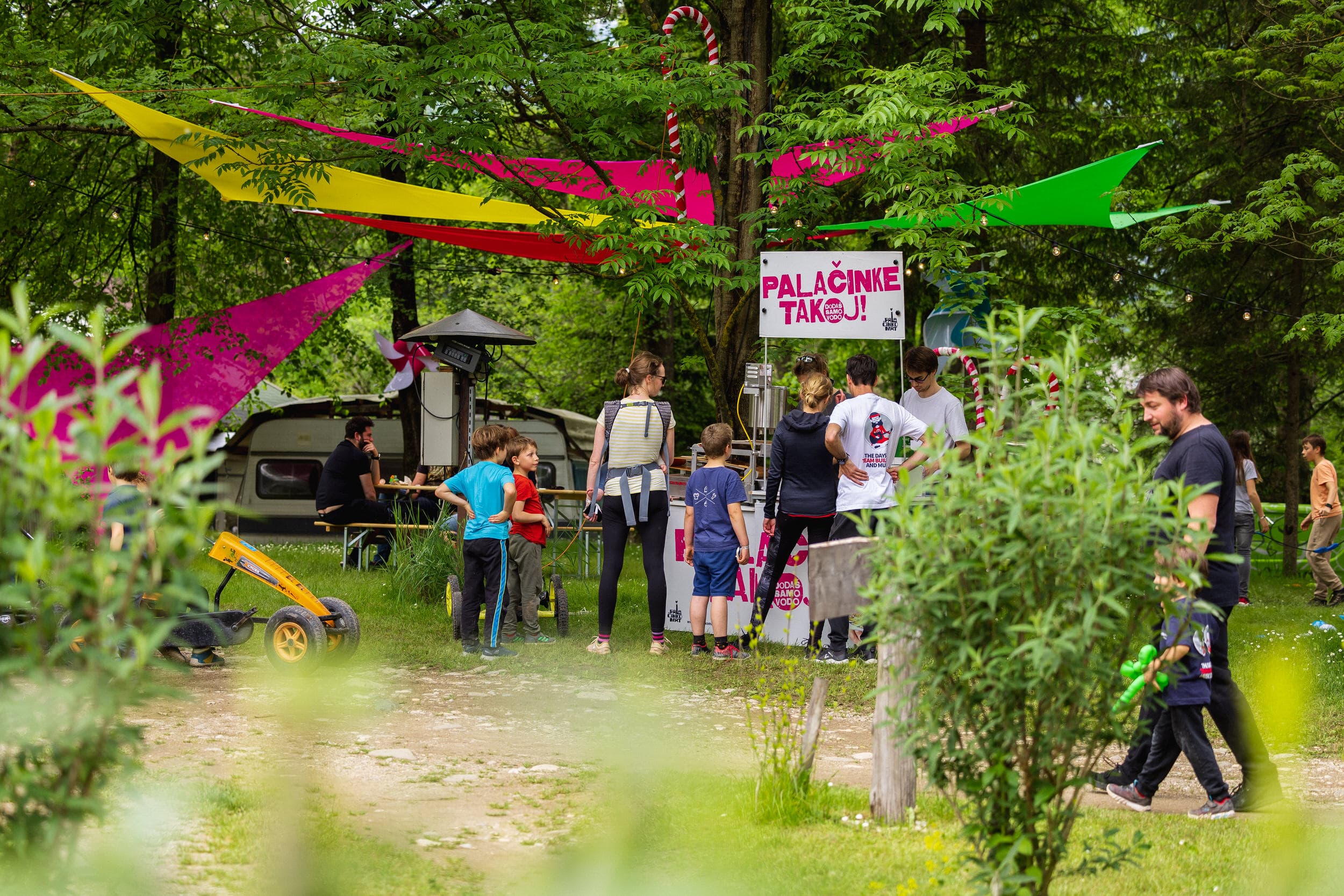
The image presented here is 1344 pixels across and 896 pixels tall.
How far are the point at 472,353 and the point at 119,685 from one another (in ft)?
33.7

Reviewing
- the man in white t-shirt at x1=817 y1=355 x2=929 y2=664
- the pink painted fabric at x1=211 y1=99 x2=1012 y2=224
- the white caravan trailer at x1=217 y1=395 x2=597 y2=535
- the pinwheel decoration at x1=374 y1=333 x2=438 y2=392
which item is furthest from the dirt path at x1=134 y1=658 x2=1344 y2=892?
the white caravan trailer at x1=217 y1=395 x2=597 y2=535

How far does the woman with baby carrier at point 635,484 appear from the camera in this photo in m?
7.04

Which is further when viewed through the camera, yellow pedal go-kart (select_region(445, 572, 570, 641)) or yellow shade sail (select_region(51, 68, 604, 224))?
yellow shade sail (select_region(51, 68, 604, 224))

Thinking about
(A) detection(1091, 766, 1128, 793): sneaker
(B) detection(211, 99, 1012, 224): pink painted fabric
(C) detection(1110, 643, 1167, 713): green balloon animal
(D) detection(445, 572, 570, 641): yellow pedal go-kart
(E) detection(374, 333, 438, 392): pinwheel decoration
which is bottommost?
(A) detection(1091, 766, 1128, 793): sneaker

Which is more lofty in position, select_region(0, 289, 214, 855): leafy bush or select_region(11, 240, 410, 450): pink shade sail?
select_region(11, 240, 410, 450): pink shade sail

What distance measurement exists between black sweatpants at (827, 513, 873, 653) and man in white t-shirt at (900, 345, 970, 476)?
0.52 m

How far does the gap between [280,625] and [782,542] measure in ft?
8.90

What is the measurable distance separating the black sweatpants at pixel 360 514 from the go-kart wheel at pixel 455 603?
3.06 meters

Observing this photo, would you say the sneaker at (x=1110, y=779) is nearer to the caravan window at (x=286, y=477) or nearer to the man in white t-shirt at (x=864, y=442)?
the man in white t-shirt at (x=864, y=442)

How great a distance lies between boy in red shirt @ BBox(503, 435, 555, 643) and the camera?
7.58 meters

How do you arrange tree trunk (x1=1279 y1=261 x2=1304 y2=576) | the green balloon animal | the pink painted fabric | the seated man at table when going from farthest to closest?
tree trunk (x1=1279 y1=261 x2=1304 y2=576) < the seated man at table < the pink painted fabric < the green balloon animal

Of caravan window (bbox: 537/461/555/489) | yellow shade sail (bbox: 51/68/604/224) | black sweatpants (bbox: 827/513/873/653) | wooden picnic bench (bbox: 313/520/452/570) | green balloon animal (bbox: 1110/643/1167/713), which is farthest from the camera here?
caravan window (bbox: 537/461/555/489)

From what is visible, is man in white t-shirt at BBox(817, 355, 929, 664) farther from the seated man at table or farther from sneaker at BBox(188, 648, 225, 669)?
the seated man at table

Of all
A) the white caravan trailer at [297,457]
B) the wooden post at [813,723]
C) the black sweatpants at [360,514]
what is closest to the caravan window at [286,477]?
the white caravan trailer at [297,457]
